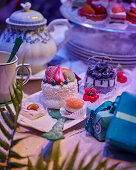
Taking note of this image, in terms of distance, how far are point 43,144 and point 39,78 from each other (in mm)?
358

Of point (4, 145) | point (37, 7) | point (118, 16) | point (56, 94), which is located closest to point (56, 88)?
point (56, 94)

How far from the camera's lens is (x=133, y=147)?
0.48 metres

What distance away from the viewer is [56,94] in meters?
0.73

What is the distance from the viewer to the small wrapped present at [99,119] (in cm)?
56

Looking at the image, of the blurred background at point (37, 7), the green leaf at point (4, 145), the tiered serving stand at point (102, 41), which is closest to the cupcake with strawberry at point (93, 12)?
the tiered serving stand at point (102, 41)

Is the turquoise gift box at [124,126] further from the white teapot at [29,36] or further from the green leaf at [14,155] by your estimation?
the white teapot at [29,36]

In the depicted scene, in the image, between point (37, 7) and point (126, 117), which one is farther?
point (37, 7)

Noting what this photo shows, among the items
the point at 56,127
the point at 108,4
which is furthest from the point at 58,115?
the point at 108,4

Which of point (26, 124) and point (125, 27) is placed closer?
point (26, 124)

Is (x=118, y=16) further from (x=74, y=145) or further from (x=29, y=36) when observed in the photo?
(x=74, y=145)

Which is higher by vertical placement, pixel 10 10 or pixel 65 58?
pixel 10 10

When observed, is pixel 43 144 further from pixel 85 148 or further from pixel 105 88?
pixel 105 88

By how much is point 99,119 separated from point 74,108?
12 centimetres

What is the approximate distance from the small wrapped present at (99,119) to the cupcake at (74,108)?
0.06m
